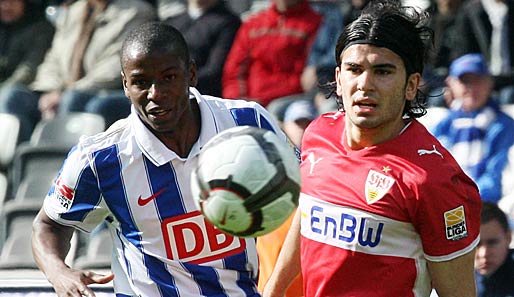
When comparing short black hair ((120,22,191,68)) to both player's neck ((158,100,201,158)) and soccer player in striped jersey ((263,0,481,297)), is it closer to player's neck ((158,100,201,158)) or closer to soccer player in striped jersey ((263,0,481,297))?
player's neck ((158,100,201,158))

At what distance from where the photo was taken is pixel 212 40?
8.67m

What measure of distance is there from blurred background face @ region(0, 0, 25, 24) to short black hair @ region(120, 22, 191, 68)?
5.63m

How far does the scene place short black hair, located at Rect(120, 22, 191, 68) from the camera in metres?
4.12

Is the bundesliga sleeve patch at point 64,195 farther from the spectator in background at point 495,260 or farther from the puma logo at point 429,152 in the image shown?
the spectator in background at point 495,260

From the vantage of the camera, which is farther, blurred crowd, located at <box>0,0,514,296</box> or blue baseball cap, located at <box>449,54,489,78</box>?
blue baseball cap, located at <box>449,54,489,78</box>

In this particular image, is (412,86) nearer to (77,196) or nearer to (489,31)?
(77,196)

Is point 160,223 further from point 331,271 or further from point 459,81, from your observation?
point 459,81

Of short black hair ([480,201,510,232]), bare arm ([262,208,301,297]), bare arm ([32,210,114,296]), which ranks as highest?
bare arm ([32,210,114,296])

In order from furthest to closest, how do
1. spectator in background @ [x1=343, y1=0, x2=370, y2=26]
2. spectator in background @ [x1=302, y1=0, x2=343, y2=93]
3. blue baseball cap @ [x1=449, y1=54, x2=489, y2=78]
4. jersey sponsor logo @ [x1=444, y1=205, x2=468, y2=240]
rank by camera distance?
spectator in background @ [x1=343, y1=0, x2=370, y2=26] → spectator in background @ [x1=302, y1=0, x2=343, y2=93] → blue baseball cap @ [x1=449, y1=54, x2=489, y2=78] → jersey sponsor logo @ [x1=444, y1=205, x2=468, y2=240]

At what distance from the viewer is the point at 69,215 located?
4.41 m

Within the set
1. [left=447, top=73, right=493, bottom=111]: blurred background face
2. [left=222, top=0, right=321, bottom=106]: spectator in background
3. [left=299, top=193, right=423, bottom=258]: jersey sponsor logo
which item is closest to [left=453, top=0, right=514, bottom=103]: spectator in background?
[left=447, top=73, right=493, bottom=111]: blurred background face

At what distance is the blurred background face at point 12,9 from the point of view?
9578 millimetres

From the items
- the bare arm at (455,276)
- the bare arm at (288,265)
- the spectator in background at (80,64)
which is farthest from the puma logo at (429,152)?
the spectator in background at (80,64)

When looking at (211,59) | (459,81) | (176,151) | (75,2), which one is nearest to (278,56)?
(211,59)
